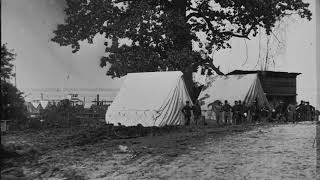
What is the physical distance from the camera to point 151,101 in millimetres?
26062

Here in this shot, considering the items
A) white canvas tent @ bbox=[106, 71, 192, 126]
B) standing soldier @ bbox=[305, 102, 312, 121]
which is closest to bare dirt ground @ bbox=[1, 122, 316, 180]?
white canvas tent @ bbox=[106, 71, 192, 126]

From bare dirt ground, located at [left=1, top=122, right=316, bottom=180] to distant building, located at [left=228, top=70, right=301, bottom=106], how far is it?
18.5m

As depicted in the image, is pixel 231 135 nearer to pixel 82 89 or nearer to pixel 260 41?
pixel 260 41

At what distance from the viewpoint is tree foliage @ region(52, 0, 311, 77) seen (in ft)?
99.0

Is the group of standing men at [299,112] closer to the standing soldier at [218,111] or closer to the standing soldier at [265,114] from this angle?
the standing soldier at [265,114]

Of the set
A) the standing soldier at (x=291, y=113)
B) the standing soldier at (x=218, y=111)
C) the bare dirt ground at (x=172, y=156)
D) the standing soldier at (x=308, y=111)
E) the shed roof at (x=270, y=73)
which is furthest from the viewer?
the shed roof at (x=270, y=73)

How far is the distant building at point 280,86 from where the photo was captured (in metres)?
37.2

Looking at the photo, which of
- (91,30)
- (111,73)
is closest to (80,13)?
(91,30)

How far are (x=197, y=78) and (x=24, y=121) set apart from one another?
17.0m

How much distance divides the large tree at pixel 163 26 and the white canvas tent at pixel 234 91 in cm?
190

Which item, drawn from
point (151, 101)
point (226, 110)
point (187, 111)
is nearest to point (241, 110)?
point (226, 110)

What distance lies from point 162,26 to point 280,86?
38.8 ft

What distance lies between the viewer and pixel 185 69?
31.1m

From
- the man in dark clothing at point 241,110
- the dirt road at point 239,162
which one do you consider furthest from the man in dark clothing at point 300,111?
the dirt road at point 239,162
